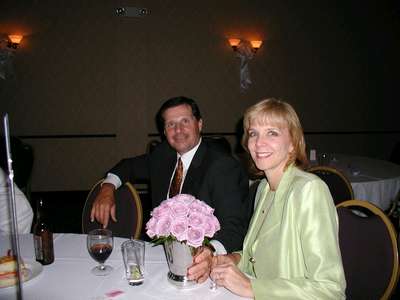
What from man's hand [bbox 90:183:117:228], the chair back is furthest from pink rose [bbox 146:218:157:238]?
the chair back

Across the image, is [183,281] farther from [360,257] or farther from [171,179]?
[171,179]

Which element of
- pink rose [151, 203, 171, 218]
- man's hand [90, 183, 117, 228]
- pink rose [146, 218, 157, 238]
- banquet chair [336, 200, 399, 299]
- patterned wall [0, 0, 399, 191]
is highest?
patterned wall [0, 0, 399, 191]

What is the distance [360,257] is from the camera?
5.27 feet

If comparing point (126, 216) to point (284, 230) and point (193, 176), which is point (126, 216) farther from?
point (284, 230)

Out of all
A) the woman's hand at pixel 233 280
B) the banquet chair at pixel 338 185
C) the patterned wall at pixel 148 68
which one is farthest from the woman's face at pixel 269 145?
the patterned wall at pixel 148 68

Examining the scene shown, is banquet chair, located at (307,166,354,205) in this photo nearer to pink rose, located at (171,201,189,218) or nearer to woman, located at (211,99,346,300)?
woman, located at (211,99,346,300)

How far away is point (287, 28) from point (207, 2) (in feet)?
5.34

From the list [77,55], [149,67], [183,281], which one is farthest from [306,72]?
[183,281]

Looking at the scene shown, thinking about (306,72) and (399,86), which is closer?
(306,72)

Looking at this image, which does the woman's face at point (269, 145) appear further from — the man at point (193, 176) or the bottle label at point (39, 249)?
the bottle label at point (39, 249)

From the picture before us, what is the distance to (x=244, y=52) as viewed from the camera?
661 centimetres

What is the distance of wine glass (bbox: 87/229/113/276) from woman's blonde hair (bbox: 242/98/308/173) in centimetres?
84

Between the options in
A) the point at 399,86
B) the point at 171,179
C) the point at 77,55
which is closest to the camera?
the point at 171,179

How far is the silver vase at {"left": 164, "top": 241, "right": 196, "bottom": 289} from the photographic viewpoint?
134 cm
